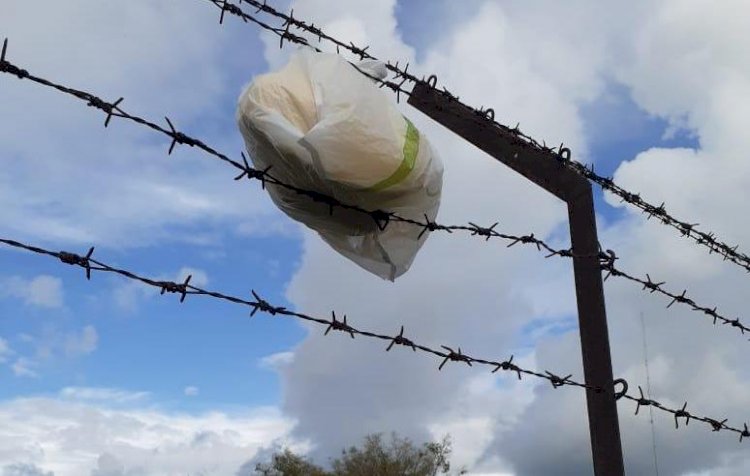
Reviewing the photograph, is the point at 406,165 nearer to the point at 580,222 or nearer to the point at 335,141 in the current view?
the point at 335,141

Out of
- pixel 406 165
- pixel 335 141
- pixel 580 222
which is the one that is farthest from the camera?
pixel 580 222

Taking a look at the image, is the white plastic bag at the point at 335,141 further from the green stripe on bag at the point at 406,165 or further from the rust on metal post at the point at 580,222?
the rust on metal post at the point at 580,222

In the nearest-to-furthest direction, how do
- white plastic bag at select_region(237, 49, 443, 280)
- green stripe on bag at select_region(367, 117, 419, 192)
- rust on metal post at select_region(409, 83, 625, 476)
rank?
white plastic bag at select_region(237, 49, 443, 280) < green stripe on bag at select_region(367, 117, 419, 192) < rust on metal post at select_region(409, 83, 625, 476)

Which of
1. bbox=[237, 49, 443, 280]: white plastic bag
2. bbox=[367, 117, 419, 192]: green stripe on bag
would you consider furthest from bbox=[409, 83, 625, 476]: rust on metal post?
bbox=[367, 117, 419, 192]: green stripe on bag

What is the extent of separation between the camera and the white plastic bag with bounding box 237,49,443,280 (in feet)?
8.75

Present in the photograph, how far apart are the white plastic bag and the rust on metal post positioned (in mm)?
939

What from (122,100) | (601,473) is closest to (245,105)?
(122,100)

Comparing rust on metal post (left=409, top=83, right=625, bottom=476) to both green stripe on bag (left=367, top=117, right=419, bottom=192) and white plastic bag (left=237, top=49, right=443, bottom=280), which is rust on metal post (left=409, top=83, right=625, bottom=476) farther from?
green stripe on bag (left=367, top=117, right=419, bottom=192)

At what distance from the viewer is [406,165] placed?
2832 millimetres

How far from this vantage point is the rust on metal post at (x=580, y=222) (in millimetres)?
3666

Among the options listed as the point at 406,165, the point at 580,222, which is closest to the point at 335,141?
the point at 406,165

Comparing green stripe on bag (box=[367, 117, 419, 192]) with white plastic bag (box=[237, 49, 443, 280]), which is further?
green stripe on bag (box=[367, 117, 419, 192])

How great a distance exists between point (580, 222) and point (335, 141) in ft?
5.38

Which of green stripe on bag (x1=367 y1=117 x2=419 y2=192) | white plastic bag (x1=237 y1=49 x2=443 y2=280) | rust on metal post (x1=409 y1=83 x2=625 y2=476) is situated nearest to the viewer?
white plastic bag (x1=237 y1=49 x2=443 y2=280)
